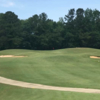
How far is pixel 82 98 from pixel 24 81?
16.4ft

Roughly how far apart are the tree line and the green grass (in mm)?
51085

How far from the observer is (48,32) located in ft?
216

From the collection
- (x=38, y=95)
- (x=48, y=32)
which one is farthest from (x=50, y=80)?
(x=48, y=32)

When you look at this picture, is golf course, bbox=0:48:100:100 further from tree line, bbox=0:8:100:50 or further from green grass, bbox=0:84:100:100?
tree line, bbox=0:8:100:50

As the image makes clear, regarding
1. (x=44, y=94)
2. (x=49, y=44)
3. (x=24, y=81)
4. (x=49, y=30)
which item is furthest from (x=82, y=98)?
(x=49, y=30)

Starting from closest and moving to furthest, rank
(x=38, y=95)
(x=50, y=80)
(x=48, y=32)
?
(x=38, y=95), (x=50, y=80), (x=48, y=32)

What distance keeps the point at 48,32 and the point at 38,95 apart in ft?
186

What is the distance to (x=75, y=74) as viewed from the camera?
15688 mm

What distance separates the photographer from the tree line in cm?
6266

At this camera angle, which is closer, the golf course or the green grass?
the green grass

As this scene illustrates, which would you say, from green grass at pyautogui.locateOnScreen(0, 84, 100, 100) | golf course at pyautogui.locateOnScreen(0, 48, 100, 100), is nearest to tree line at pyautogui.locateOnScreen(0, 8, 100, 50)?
golf course at pyautogui.locateOnScreen(0, 48, 100, 100)

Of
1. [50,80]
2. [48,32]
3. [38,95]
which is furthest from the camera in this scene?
[48,32]

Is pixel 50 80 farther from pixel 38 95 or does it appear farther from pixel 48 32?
pixel 48 32

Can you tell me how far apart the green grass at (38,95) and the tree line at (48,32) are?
51085 millimetres
